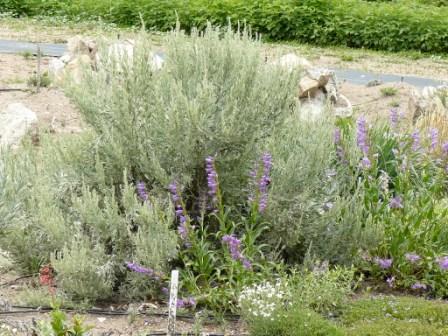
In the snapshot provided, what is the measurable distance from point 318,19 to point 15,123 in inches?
528

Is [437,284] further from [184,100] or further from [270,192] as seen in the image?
[184,100]

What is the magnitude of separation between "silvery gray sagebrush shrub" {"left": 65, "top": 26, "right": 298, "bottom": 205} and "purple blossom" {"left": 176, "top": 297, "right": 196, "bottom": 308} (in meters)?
0.76

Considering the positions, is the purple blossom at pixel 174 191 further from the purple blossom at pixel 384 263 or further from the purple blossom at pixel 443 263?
the purple blossom at pixel 443 263

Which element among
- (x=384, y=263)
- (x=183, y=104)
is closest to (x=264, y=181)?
(x=183, y=104)

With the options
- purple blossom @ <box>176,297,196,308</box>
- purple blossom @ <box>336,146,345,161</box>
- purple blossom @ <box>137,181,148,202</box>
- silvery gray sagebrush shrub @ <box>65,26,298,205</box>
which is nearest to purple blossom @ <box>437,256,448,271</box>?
purple blossom @ <box>336,146,345,161</box>

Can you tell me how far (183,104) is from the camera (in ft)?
17.7

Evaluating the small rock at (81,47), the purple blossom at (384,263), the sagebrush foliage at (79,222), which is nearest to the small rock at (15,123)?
the small rock at (81,47)

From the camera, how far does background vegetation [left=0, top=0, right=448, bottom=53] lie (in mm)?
20453

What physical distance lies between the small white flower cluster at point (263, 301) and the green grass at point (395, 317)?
1.42ft

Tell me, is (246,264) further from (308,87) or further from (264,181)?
(308,87)

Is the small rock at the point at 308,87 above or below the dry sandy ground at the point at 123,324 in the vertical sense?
above

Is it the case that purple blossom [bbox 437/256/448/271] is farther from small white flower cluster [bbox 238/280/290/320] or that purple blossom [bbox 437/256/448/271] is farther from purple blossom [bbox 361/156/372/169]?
small white flower cluster [bbox 238/280/290/320]

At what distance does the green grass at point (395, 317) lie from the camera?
492 centimetres

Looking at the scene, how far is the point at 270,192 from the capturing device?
553 centimetres
